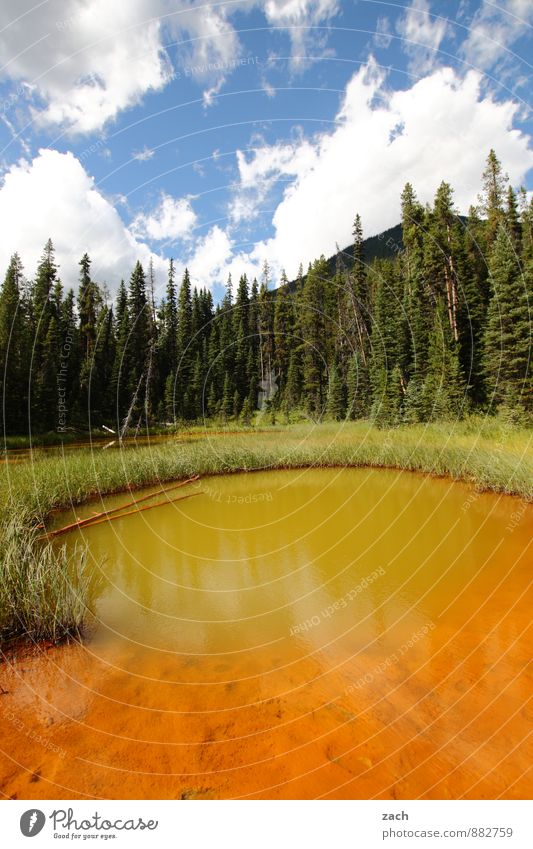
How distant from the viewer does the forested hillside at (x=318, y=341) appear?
24797mm

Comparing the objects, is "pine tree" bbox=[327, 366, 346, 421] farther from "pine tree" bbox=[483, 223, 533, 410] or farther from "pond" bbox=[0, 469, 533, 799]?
"pond" bbox=[0, 469, 533, 799]

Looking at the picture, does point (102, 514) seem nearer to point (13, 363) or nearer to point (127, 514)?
point (127, 514)

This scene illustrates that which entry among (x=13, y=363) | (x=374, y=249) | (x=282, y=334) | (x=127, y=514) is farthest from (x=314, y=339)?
(x=374, y=249)

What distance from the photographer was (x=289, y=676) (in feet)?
12.1

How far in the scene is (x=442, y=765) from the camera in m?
2.65

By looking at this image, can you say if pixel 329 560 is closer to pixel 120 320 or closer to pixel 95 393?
pixel 95 393

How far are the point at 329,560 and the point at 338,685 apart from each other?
2981 mm

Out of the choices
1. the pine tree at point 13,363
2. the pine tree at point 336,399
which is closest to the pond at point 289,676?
the pine tree at point 13,363

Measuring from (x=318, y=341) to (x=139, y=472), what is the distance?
3400 cm

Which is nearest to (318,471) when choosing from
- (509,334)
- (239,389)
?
(509,334)

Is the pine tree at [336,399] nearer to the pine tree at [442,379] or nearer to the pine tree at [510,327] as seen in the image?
the pine tree at [442,379]

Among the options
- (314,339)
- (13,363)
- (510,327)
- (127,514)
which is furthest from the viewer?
(314,339)

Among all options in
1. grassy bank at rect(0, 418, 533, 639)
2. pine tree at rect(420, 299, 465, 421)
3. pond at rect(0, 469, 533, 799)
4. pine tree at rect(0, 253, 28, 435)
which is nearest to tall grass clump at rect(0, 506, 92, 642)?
grassy bank at rect(0, 418, 533, 639)

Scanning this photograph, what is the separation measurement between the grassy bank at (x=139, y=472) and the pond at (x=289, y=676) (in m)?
0.56
